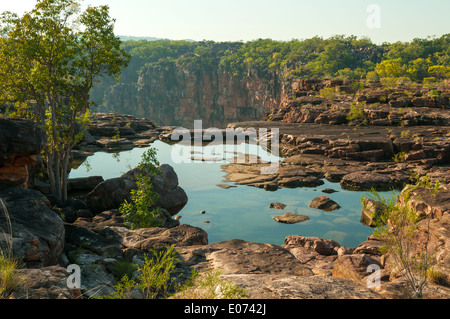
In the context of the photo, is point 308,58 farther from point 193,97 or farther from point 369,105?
point 369,105

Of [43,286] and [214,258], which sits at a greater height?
[43,286]

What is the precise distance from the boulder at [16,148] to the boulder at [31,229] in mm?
596

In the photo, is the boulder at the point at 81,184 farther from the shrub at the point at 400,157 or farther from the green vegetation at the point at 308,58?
the green vegetation at the point at 308,58

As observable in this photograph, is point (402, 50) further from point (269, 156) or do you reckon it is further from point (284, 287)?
point (284, 287)

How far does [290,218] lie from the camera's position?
44.3 feet

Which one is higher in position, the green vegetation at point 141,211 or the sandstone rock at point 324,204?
the green vegetation at point 141,211

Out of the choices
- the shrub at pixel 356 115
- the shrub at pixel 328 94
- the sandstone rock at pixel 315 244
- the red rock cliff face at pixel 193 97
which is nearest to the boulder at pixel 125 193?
the sandstone rock at pixel 315 244

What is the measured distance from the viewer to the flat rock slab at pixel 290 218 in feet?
43.7

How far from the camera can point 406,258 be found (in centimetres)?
488

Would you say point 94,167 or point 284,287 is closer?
point 284,287

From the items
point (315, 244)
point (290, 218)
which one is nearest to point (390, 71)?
point (290, 218)


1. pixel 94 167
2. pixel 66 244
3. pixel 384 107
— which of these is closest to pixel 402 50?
pixel 384 107

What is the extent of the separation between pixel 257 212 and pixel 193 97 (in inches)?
3105

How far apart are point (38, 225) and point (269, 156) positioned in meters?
17.6
